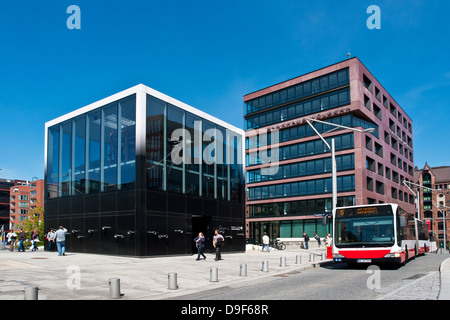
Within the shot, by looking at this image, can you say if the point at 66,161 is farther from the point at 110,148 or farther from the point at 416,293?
the point at 416,293

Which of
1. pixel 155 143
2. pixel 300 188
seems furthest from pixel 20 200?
pixel 155 143

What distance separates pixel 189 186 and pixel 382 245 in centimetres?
1390

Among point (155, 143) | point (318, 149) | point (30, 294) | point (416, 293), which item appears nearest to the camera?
point (30, 294)

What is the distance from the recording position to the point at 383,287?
38.6 ft

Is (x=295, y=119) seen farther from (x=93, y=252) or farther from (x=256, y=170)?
(x=93, y=252)

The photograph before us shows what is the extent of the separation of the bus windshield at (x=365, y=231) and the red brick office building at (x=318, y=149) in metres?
39.0

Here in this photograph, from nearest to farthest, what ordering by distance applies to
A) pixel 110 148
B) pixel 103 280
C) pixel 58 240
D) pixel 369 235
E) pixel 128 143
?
pixel 103 280
pixel 369 235
pixel 58 240
pixel 128 143
pixel 110 148

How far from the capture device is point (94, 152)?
26.8 meters

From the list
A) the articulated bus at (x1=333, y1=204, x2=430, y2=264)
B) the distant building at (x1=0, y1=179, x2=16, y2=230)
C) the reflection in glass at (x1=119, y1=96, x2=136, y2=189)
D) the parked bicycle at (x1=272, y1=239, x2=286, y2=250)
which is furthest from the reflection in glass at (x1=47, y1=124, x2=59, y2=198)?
the distant building at (x1=0, y1=179, x2=16, y2=230)

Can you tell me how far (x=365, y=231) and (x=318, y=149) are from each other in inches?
1765

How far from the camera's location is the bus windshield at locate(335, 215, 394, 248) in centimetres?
1736

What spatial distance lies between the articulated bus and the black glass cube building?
1097 cm

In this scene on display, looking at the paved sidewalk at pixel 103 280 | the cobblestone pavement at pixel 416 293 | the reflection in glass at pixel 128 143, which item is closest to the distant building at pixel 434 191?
the reflection in glass at pixel 128 143
